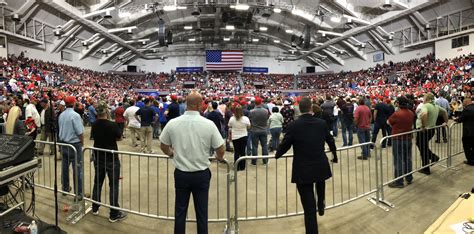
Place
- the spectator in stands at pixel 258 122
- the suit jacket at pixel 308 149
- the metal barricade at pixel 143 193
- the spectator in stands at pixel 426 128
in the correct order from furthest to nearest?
the spectator in stands at pixel 258 122
the spectator in stands at pixel 426 128
the metal barricade at pixel 143 193
the suit jacket at pixel 308 149

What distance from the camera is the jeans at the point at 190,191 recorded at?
272cm

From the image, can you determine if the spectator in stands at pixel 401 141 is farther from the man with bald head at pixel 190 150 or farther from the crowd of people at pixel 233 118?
the man with bald head at pixel 190 150

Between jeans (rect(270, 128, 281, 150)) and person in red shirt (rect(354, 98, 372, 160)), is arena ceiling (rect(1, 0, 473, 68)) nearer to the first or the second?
person in red shirt (rect(354, 98, 372, 160))

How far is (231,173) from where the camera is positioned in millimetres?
3438

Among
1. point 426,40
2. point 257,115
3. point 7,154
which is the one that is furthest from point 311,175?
point 426,40

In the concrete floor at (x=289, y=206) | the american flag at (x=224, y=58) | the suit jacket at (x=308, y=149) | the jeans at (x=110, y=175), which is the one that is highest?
the american flag at (x=224, y=58)

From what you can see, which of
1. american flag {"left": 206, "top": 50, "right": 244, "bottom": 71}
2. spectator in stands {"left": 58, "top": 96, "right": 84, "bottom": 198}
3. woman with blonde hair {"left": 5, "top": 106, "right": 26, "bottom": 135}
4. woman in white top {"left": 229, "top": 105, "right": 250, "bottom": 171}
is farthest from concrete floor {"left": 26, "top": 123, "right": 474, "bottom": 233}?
american flag {"left": 206, "top": 50, "right": 244, "bottom": 71}

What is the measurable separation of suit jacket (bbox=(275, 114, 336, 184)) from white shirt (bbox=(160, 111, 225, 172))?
921 mm

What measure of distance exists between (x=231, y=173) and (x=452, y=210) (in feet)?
7.20

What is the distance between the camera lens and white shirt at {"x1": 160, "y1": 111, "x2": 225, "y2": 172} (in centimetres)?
268

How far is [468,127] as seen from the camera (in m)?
5.85

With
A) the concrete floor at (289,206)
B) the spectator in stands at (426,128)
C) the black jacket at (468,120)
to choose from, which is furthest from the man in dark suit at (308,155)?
the black jacket at (468,120)

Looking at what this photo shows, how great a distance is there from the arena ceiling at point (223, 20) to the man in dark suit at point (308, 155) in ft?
59.6

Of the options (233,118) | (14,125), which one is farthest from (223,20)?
(14,125)
